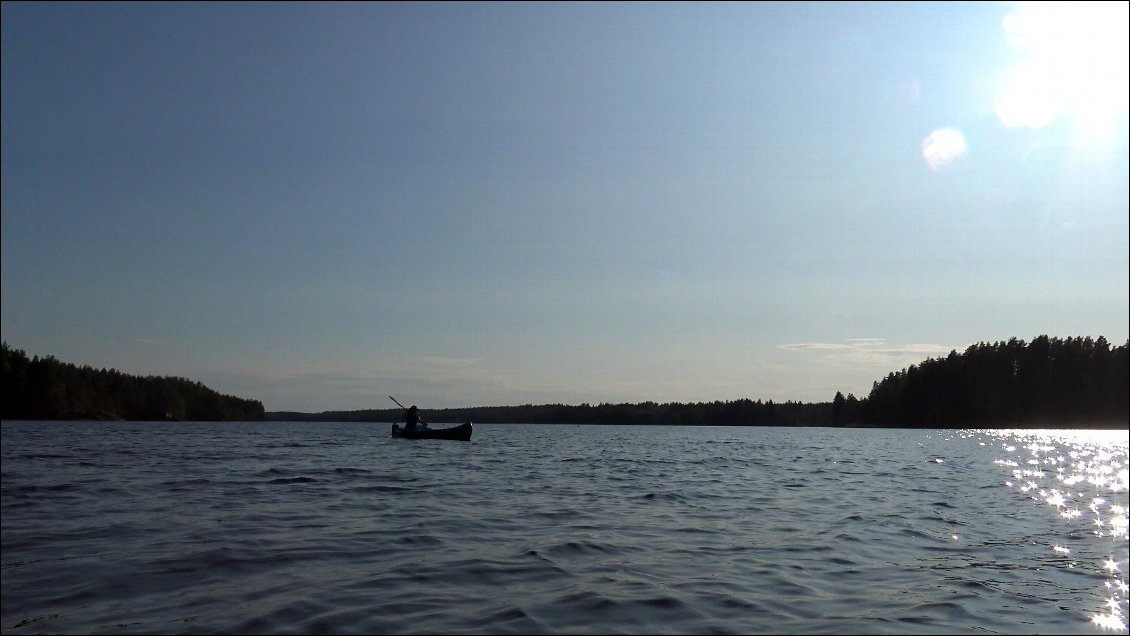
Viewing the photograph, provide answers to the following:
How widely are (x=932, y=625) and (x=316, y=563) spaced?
953 centimetres

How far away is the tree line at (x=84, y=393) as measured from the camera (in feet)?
391

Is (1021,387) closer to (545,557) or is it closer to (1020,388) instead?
(1020,388)

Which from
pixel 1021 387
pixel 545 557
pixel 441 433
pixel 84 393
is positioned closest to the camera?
pixel 545 557

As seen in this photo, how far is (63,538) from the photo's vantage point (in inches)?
562

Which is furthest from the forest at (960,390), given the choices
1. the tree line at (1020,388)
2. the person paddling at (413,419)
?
the person paddling at (413,419)

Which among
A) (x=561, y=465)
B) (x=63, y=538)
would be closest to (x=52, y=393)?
(x=561, y=465)

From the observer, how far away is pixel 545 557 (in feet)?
44.2

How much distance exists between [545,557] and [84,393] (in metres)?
145

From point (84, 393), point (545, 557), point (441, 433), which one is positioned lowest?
point (545, 557)

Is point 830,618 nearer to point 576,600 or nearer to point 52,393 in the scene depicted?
point 576,600

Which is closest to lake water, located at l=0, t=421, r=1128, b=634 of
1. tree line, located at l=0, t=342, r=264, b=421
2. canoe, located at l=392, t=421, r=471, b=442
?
canoe, located at l=392, t=421, r=471, b=442

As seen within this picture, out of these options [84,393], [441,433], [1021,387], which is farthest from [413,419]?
[1021,387]

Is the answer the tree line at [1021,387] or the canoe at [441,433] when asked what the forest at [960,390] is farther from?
the canoe at [441,433]

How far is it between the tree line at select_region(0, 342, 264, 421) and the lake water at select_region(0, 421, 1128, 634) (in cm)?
11469
